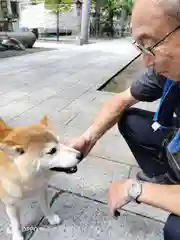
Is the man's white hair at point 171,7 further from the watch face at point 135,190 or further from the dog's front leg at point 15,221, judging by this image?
the dog's front leg at point 15,221

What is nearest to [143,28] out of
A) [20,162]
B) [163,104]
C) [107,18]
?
[163,104]

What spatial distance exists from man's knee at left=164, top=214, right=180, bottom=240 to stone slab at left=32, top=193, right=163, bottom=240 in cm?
44

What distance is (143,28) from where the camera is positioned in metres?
0.88

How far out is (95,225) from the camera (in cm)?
145

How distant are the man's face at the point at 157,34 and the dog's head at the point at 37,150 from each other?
0.54m

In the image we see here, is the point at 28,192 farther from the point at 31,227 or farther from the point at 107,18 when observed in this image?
the point at 107,18

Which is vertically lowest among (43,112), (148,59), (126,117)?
(43,112)

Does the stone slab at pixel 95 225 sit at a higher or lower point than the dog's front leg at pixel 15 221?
lower

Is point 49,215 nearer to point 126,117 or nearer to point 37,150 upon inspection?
point 37,150

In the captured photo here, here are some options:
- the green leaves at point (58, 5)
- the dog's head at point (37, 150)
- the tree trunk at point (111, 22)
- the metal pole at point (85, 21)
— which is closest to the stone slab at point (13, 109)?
the dog's head at point (37, 150)

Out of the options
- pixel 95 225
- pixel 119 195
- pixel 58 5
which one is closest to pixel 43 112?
pixel 95 225

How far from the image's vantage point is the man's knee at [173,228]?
965mm

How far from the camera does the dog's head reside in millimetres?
1040

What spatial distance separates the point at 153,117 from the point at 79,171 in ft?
2.40
